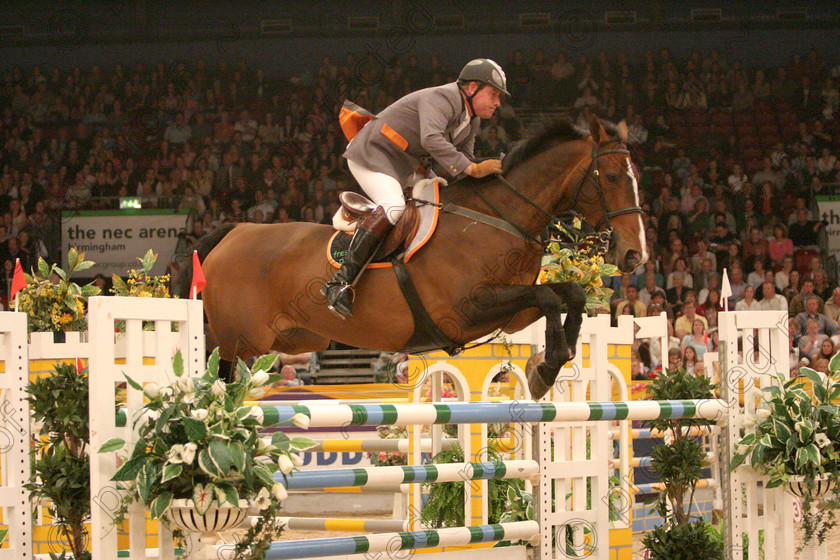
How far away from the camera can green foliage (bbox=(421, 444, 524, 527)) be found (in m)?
4.89

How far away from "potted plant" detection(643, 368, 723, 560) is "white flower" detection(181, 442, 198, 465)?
2.29 metres

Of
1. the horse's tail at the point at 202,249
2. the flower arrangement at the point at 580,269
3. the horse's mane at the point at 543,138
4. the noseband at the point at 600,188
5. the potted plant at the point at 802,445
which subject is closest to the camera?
the potted plant at the point at 802,445

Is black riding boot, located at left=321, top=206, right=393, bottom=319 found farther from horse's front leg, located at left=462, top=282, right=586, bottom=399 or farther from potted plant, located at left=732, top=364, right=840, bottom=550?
potted plant, located at left=732, top=364, right=840, bottom=550

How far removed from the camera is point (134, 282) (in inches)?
206

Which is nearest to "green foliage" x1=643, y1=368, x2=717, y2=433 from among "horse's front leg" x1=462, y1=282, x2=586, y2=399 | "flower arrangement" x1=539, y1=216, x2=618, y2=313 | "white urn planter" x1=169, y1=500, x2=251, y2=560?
"flower arrangement" x1=539, y1=216, x2=618, y2=313

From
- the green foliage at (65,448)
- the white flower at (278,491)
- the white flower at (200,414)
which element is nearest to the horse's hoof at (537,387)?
the white flower at (278,491)

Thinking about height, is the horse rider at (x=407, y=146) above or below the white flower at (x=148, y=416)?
above

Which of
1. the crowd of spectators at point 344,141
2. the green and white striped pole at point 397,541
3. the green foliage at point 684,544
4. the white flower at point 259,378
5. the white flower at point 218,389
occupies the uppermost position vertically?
the crowd of spectators at point 344,141

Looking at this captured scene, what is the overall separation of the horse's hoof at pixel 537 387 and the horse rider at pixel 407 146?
80 cm

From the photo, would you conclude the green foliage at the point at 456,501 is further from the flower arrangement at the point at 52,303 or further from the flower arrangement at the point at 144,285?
the flower arrangement at the point at 52,303

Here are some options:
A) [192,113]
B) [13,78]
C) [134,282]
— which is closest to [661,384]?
[134,282]

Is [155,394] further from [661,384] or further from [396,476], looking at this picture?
[661,384]

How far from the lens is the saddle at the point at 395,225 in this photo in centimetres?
408

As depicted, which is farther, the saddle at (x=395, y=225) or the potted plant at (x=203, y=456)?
the saddle at (x=395, y=225)
